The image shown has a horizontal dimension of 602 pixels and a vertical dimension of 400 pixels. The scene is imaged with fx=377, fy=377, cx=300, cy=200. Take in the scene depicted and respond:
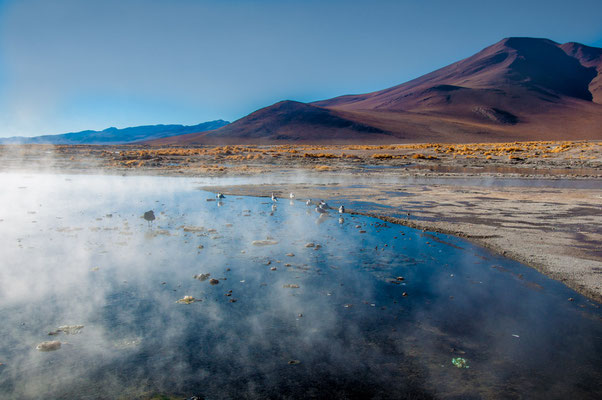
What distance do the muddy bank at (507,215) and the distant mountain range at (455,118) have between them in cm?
9326

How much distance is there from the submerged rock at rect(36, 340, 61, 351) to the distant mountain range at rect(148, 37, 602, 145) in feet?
360

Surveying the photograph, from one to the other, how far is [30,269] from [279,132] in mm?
123340

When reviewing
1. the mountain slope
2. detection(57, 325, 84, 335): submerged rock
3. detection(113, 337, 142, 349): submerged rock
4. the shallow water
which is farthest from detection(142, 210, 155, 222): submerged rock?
the mountain slope

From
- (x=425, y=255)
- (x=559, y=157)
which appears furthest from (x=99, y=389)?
(x=559, y=157)

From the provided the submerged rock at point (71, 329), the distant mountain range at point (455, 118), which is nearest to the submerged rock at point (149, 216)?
the submerged rock at point (71, 329)

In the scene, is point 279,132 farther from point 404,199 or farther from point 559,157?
point 404,199

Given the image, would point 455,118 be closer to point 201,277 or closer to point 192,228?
point 192,228

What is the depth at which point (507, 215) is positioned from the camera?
42.3ft

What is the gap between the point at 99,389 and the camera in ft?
13.1

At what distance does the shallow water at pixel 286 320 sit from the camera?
164 inches

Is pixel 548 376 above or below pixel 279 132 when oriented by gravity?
below

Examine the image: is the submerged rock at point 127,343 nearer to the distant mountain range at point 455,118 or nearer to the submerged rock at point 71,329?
the submerged rock at point 71,329

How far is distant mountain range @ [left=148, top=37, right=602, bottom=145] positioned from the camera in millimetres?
116375

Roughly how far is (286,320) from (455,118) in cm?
15134
